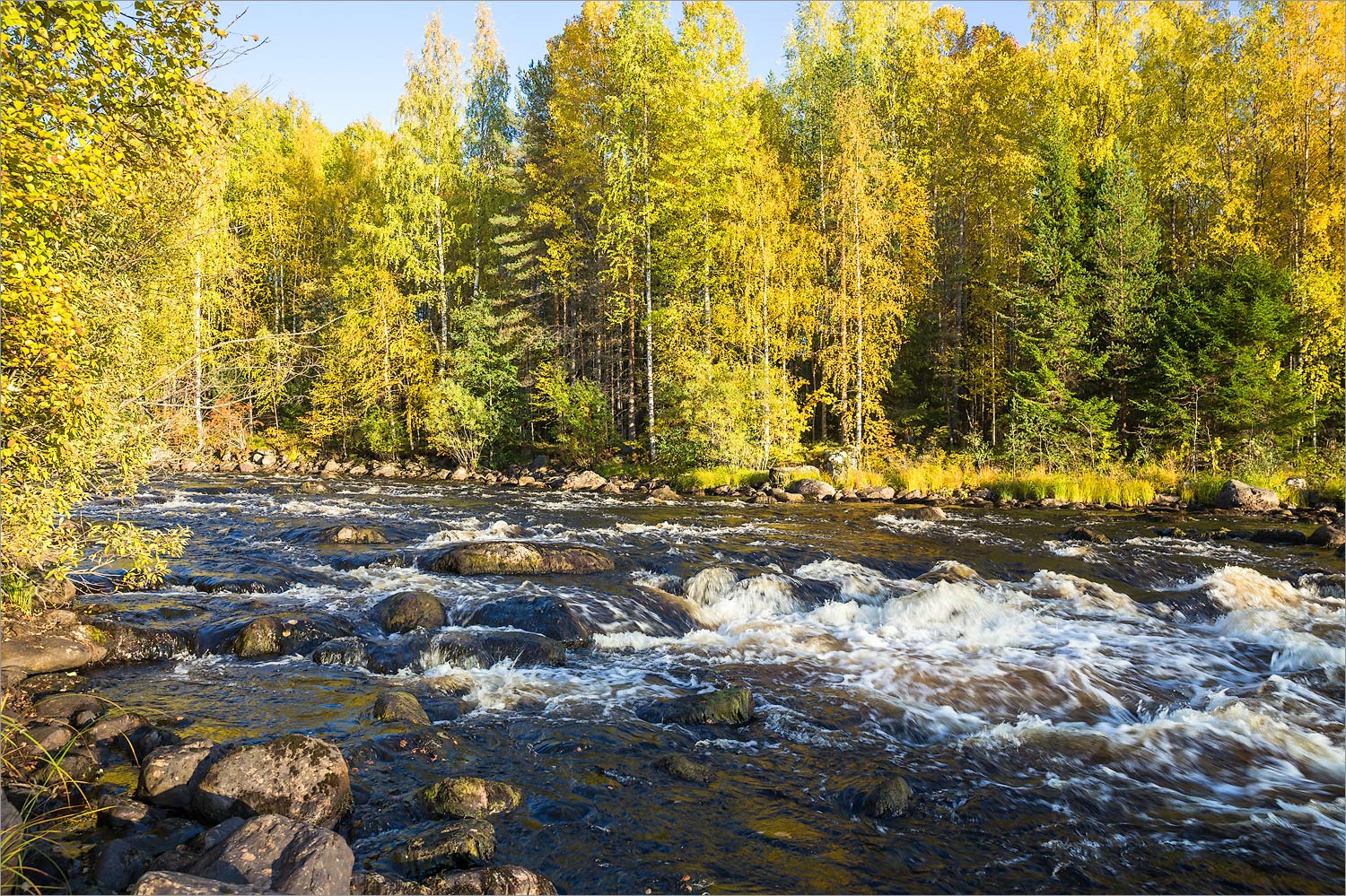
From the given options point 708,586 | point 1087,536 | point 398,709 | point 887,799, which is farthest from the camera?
point 1087,536

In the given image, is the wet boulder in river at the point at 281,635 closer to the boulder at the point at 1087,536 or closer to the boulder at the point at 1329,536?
the boulder at the point at 1087,536

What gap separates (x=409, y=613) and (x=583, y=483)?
48.3ft

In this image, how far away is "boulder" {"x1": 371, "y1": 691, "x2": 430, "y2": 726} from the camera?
673cm

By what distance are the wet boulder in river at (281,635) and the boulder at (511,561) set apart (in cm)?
317

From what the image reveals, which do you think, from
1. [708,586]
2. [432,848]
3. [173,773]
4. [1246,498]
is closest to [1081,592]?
[708,586]

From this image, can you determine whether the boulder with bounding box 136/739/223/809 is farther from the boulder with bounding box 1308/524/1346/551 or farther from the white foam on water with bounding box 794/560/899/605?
the boulder with bounding box 1308/524/1346/551

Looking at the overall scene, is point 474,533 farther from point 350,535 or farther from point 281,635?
point 281,635

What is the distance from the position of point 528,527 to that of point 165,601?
7.67 meters

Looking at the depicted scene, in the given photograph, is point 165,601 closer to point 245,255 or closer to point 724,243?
point 724,243

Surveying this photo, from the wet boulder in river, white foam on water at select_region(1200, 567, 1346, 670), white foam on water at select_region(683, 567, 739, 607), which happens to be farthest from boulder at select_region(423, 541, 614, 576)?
white foam on water at select_region(1200, 567, 1346, 670)

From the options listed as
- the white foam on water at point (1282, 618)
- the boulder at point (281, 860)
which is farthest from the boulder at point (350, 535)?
the white foam on water at point (1282, 618)

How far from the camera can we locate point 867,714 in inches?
286

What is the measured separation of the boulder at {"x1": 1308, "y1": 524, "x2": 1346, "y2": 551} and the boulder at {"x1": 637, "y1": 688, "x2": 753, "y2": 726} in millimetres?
13750

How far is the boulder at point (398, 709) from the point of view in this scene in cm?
673
